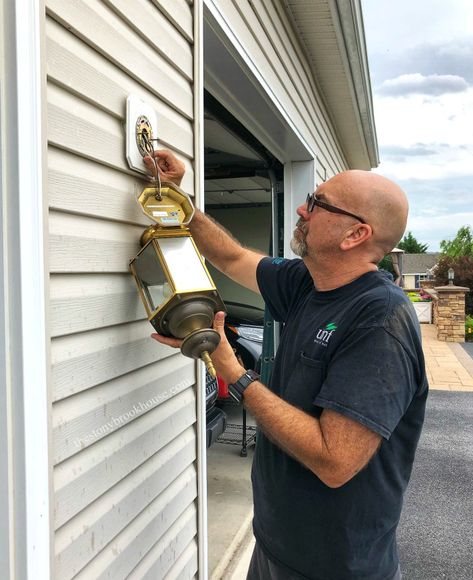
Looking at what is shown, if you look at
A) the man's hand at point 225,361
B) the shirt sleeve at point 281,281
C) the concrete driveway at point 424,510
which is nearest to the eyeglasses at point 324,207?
the shirt sleeve at point 281,281

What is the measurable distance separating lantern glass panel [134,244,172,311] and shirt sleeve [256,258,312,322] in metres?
0.76

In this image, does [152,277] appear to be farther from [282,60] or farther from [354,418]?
[282,60]

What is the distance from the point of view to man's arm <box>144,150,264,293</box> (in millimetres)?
1609

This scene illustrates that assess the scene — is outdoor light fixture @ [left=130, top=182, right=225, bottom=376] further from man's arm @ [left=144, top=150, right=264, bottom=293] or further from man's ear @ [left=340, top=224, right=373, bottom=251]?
man's ear @ [left=340, top=224, right=373, bottom=251]

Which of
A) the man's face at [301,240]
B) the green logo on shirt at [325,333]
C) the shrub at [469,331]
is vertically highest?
the man's face at [301,240]

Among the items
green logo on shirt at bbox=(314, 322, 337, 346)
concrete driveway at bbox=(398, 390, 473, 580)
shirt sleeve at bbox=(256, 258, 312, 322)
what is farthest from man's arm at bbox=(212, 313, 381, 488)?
concrete driveway at bbox=(398, 390, 473, 580)

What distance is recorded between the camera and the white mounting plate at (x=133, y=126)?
4.67ft

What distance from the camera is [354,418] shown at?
1311 mm

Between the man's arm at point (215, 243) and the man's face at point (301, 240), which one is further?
the man's face at point (301, 240)

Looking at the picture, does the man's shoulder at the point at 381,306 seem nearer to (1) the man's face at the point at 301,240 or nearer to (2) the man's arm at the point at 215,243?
(1) the man's face at the point at 301,240

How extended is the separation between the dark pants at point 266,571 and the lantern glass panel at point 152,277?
0.93m

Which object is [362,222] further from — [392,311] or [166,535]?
[166,535]

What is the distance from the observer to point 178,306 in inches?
48.6

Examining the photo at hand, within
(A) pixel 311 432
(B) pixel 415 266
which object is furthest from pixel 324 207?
(B) pixel 415 266
